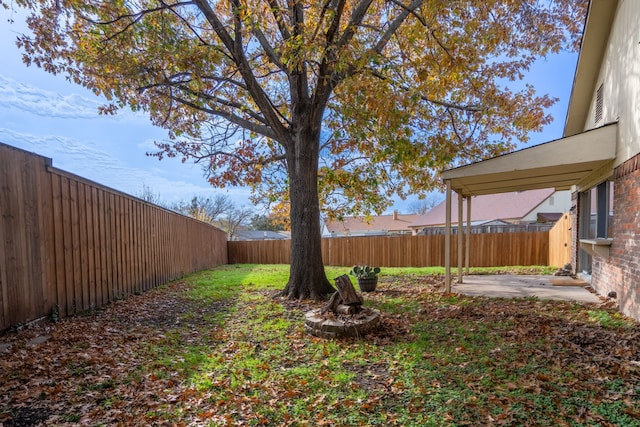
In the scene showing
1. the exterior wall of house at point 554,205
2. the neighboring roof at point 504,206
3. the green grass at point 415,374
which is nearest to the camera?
the green grass at point 415,374

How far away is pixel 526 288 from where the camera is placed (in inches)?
279

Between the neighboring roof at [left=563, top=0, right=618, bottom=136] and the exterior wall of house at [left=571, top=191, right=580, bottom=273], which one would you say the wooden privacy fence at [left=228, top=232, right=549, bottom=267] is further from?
the neighboring roof at [left=563, top=0, right=618, bottom=136]

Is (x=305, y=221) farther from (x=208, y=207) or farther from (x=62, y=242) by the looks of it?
(x=208, y=207)

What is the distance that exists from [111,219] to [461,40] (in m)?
7.00

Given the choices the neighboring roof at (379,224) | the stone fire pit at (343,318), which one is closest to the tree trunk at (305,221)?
the stone fire pit at (343,318)

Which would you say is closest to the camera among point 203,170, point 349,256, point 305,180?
point 305,180

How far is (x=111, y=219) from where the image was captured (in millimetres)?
6312

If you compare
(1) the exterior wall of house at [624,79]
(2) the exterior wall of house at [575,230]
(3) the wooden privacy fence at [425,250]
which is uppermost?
(1) the exterior wall of house at [624,79]

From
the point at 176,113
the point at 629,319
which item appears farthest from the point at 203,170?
the point at 629,319

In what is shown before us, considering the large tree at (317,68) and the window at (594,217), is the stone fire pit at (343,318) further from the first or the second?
the window at (594,217)

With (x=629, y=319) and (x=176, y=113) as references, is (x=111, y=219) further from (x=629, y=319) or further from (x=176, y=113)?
(x=629, y=319)

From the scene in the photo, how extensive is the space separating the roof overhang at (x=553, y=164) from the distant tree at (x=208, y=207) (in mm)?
28961

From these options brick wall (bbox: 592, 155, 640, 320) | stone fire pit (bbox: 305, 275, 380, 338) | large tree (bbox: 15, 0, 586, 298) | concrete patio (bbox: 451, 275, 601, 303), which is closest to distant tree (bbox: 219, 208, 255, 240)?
large tree (bbox: 15, 0, 586, 298)

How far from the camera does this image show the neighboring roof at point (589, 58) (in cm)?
569
